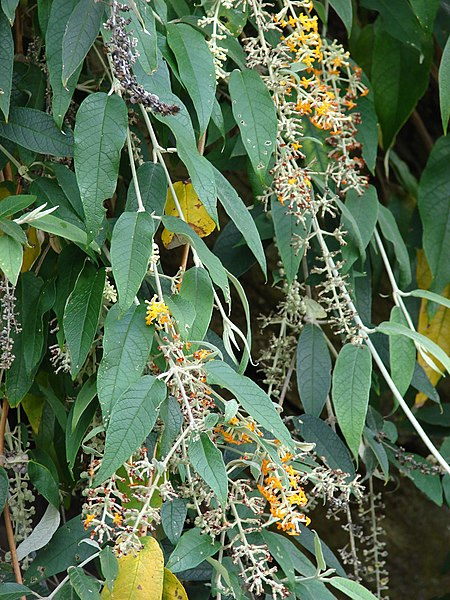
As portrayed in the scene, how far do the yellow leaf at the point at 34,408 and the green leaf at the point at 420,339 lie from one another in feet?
1.21

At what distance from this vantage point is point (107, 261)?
744mm

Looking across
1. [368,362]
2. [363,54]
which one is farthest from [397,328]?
[363,54]

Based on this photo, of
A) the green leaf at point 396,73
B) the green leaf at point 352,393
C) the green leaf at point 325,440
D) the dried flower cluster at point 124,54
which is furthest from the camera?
the green leaf at point 396,73

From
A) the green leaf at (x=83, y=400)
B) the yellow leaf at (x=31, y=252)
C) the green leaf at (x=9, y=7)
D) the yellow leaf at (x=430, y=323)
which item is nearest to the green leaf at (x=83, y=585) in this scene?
the green leaf at (x=83, y=400)

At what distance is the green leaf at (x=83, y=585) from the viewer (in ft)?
2.04

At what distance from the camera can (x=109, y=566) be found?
61 centimetres

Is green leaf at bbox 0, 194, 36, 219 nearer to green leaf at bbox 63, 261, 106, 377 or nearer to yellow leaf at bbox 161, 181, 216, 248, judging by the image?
green leaf at bbox 63, 261, 106, 377

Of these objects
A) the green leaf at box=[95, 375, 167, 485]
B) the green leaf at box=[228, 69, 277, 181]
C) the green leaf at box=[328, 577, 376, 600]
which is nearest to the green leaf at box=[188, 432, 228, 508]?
the green leaf at box=[95, 375, 167, 485]

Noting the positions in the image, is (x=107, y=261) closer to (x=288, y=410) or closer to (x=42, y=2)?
(x=42, y=2)

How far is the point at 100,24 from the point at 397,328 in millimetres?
406

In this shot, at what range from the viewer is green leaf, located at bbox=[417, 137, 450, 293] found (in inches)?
42.0

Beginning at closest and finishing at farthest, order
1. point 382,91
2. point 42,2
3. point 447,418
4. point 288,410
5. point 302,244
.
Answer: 1. point 42,2
2. point 302,244
3. point 382,91
4. point 447,418
5. point 288,410

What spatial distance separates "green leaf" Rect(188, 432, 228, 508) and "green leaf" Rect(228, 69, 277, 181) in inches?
10.2

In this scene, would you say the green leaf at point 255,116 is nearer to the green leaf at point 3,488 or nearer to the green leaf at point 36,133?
the green leaf at point 36,133
